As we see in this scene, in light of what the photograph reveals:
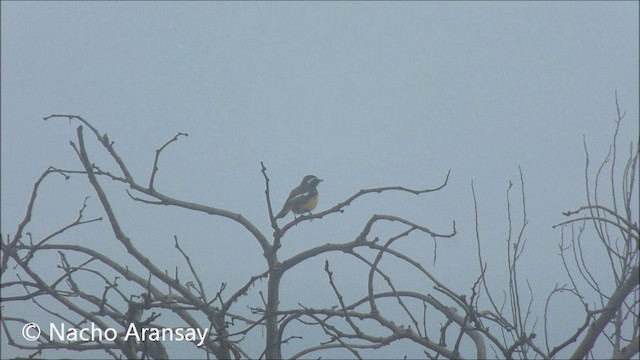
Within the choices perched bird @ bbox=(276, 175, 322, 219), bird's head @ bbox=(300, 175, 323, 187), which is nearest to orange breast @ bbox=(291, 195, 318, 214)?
perched bird @ bbox=(276, 175, 322, 219)

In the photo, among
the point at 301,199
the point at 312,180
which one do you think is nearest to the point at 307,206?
the point at 301,199

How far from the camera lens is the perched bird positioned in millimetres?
8234

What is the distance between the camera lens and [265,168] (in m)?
2.93

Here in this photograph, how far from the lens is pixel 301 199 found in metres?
8.25

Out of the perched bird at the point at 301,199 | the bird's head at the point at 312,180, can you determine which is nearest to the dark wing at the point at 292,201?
the perched bird at the point at 301,199

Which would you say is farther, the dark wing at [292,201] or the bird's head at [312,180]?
the bird's head at [312,180]

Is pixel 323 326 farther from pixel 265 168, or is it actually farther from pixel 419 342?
pixel 265 168

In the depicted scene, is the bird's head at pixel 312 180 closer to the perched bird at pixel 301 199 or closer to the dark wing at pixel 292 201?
the perched bird at pixel 301 199

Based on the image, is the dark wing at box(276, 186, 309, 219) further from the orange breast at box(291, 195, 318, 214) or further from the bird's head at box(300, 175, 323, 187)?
the bird's head at box(300, 175, 323, 187)

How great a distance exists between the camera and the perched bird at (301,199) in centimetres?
823

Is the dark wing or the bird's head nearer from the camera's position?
the dark wing

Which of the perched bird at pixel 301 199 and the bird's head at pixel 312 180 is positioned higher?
the bird's head at pixel 312 180

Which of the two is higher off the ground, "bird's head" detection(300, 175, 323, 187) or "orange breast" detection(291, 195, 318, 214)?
"bird's head" detection(300, 175, 323, 187)

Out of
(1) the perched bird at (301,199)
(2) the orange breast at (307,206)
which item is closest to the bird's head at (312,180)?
(1) the perched bird at (301,199)
